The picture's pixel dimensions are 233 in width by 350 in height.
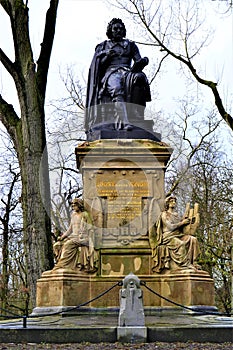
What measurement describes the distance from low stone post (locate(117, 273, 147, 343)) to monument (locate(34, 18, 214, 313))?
2.53 metres

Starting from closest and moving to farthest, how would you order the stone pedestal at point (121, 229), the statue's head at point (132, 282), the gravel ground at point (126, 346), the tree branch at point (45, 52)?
the gravel ground at point (126, 346)
the statue's head at point (132, 282)
the stone pedestal at point (121, 229)
the tree branch at point (45, 52)

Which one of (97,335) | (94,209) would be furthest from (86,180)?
(97,335)

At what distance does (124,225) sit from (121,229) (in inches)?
3.7

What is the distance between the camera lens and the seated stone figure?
42.0 feet

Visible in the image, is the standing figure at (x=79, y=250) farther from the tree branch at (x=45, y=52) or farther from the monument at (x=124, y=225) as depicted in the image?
the tree branch at (x=45, y=52)

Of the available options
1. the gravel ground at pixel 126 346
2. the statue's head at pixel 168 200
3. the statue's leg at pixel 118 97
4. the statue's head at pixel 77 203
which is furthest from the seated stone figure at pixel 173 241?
the gravel ground at pixel 126 346

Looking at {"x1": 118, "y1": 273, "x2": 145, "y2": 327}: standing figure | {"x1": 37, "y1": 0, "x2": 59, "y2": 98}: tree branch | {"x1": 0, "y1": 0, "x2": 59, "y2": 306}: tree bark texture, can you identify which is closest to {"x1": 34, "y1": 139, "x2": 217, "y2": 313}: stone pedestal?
{"x1": 118, "y1": 273, "x2": 145, "y2": 327}: standing figure

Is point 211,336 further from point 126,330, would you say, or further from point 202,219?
point 202,219

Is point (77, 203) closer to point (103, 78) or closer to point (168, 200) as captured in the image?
point (168, 200)

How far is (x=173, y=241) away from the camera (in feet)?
42.4

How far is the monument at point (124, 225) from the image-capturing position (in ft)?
41.8

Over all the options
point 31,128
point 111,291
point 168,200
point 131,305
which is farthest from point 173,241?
point 31,128

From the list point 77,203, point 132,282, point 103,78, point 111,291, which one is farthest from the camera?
point 103,78

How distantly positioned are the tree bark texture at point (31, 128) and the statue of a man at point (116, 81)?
5.19 meters
